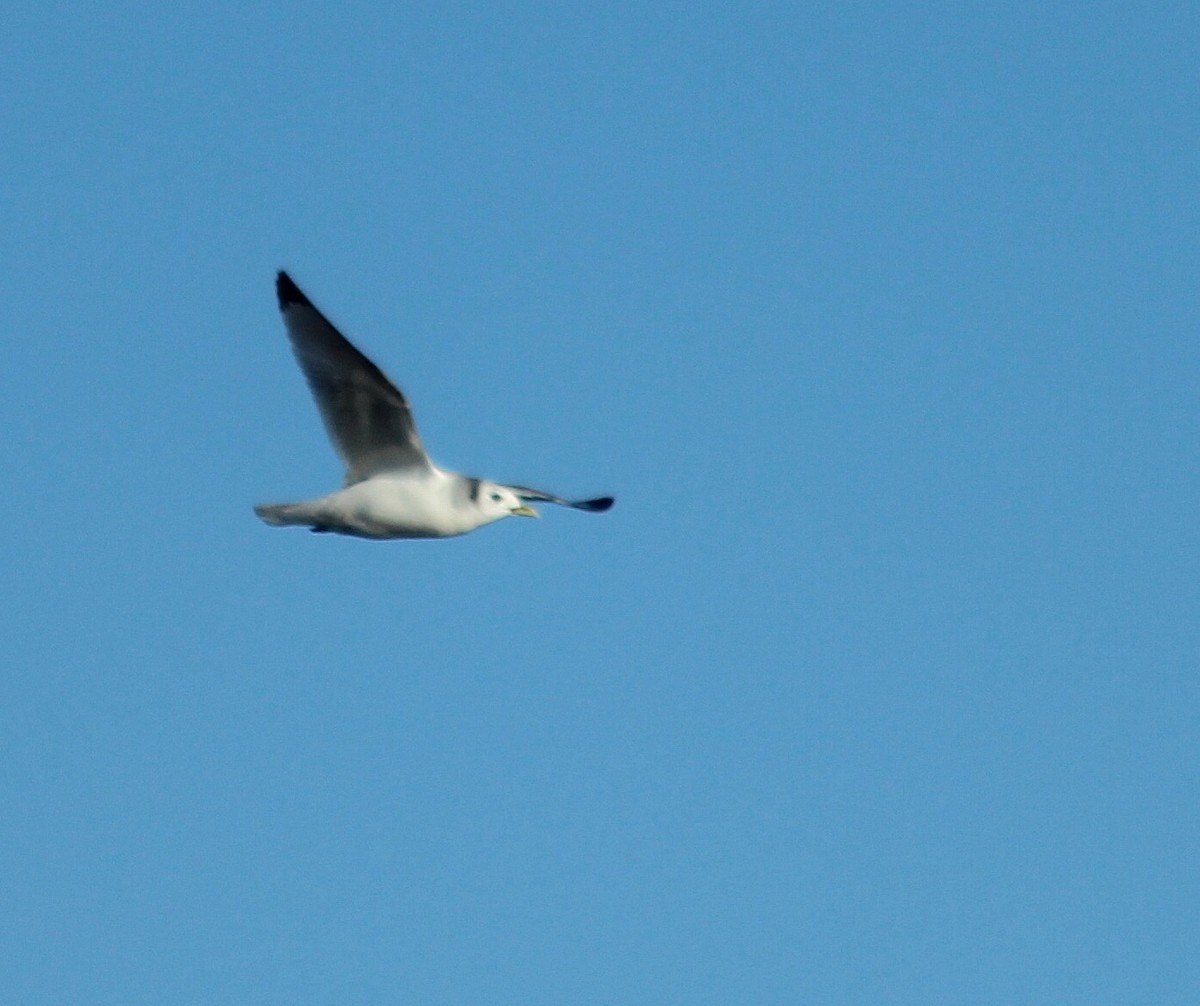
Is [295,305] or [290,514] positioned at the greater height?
[295,305]

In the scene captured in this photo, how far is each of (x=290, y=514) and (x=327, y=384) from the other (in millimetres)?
1146

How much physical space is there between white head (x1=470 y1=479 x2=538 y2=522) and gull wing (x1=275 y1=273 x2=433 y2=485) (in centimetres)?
43

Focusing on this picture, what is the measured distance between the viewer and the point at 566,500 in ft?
66.4

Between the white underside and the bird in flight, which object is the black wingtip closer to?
the bird in flight

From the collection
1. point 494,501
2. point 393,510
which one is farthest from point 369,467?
point 494,501

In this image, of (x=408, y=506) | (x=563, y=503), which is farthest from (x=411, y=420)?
(x=563, y=503)

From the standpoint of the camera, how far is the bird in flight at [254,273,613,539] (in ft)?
54.6

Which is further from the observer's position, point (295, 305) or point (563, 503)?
point (563, 503)

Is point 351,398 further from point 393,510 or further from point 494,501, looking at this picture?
point 494,501

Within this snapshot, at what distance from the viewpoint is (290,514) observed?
56.6ft

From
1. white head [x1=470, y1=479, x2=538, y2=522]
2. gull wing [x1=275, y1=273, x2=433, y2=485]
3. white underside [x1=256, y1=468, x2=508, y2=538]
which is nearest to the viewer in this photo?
gull wing [x1=275, y1=273, x2=433, y2=485]

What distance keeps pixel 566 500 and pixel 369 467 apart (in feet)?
10.9

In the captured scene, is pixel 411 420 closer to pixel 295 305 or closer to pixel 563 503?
pixel 295 305

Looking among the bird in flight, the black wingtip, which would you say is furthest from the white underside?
the black wingtip
